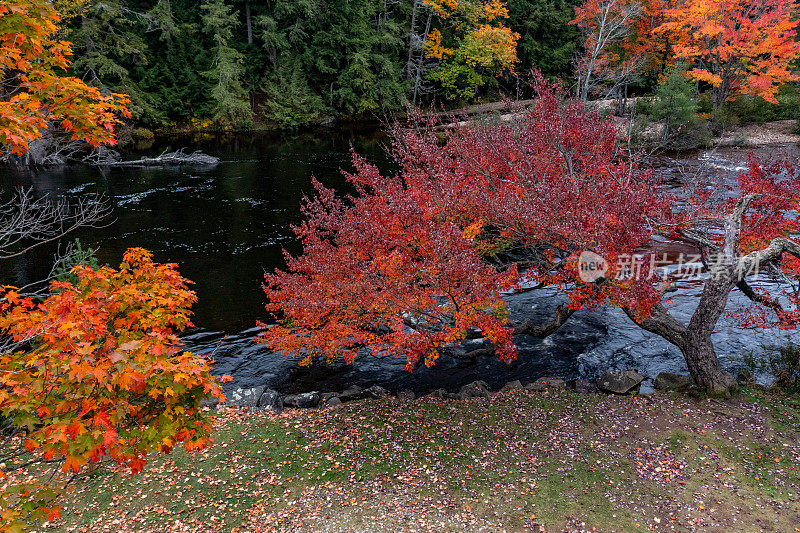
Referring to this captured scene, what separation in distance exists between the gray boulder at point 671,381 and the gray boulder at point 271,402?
10.1 metres

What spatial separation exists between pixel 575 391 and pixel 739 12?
3678 centimetres

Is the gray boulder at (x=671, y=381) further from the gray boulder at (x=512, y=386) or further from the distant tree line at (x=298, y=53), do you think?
the distant tree line at (x=298, y=53)

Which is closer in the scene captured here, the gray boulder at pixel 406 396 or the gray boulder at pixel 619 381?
the gray boulder at pixel 619 381

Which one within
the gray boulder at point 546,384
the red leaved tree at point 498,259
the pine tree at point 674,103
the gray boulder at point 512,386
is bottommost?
the gray boulder at point 512,386

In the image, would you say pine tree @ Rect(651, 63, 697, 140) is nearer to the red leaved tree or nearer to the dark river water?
the dark river water

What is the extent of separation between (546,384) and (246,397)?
831cm

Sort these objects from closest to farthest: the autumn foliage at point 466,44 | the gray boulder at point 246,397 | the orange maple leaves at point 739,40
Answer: the gray boulder at point 246,397, the orange maple leaves at point 739,40, the autumn foliage at point 466,44

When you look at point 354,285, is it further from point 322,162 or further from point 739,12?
point 739,12

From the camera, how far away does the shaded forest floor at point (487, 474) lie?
8.20 metres

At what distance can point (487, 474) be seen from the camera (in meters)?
9.27

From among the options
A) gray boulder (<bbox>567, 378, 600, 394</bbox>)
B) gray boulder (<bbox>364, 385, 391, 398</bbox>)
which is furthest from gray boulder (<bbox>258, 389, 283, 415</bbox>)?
gray boulder (<bbox>567, 378, 600, 394</bbox>)

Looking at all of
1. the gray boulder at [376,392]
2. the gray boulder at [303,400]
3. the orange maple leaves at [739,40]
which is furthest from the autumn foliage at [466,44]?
the gray boulder at [303,400]

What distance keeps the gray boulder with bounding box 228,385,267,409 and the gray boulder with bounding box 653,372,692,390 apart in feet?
35.4

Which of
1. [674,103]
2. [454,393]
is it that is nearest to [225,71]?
[674,103]
